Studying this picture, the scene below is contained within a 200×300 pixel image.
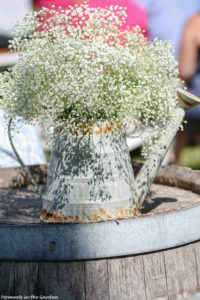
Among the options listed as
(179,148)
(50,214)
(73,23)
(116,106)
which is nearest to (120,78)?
(116,106)

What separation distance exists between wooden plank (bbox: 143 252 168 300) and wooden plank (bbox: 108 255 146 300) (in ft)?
0.05

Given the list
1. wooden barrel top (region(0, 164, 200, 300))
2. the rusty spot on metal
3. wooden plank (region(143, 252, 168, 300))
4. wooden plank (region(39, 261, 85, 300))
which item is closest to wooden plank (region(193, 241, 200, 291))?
wooden barrel top (region(0, 164, 200, 300))

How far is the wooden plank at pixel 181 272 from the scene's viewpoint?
100cm

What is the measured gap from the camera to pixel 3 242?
37.4 inches

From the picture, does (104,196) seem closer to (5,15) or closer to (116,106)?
(116,106)

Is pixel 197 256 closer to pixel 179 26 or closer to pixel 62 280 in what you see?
pixel 62 280

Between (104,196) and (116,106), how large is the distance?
286mm

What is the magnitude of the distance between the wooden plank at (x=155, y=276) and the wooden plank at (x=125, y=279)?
0.02 m

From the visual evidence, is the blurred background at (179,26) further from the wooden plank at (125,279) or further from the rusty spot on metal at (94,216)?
the wooden plank at (125,279)

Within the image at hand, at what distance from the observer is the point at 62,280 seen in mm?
940

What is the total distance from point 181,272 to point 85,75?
0.62 m

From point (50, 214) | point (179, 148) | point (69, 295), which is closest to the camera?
point (69, 295)

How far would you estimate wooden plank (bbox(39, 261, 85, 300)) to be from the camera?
0.94 meters

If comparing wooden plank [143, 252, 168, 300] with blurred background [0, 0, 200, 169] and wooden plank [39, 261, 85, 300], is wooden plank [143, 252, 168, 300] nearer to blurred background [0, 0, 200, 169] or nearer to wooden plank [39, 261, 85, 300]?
wooden plank [39, 261, 85, 300]
